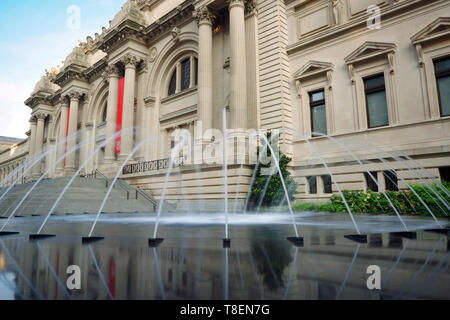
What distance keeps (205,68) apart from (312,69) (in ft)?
22.1

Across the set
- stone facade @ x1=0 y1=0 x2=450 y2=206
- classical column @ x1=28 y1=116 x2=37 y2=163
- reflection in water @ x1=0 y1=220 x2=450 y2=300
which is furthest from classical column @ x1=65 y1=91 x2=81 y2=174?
reflection in water @ x1=0 y1=220 x2=450 y2=300

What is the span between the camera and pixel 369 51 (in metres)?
14.5

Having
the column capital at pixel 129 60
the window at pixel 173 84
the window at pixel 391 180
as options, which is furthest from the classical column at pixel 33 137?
the window at pixel 391 180

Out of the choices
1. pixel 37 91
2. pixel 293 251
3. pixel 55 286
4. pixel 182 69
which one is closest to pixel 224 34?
pixel 182 69

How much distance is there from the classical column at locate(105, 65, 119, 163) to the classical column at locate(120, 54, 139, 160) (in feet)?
5.12

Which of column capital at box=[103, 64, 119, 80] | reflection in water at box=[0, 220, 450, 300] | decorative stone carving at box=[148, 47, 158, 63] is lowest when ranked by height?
reflection in water at box=[0, 220, 450, 300]

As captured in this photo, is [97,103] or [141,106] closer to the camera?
[141,106]

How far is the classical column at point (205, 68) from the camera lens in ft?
59.8

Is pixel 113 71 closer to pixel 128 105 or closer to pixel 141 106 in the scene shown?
pixel 141 106

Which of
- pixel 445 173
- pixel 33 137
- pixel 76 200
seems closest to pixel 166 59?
pixel 76 200

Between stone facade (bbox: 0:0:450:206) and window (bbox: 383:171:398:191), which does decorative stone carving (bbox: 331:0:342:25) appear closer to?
stone facade (bbox: 0:0:450:206)

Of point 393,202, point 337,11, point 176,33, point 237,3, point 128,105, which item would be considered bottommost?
point 393,202

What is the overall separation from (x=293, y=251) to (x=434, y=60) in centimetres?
1325

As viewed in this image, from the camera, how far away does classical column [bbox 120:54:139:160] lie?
23711mm
